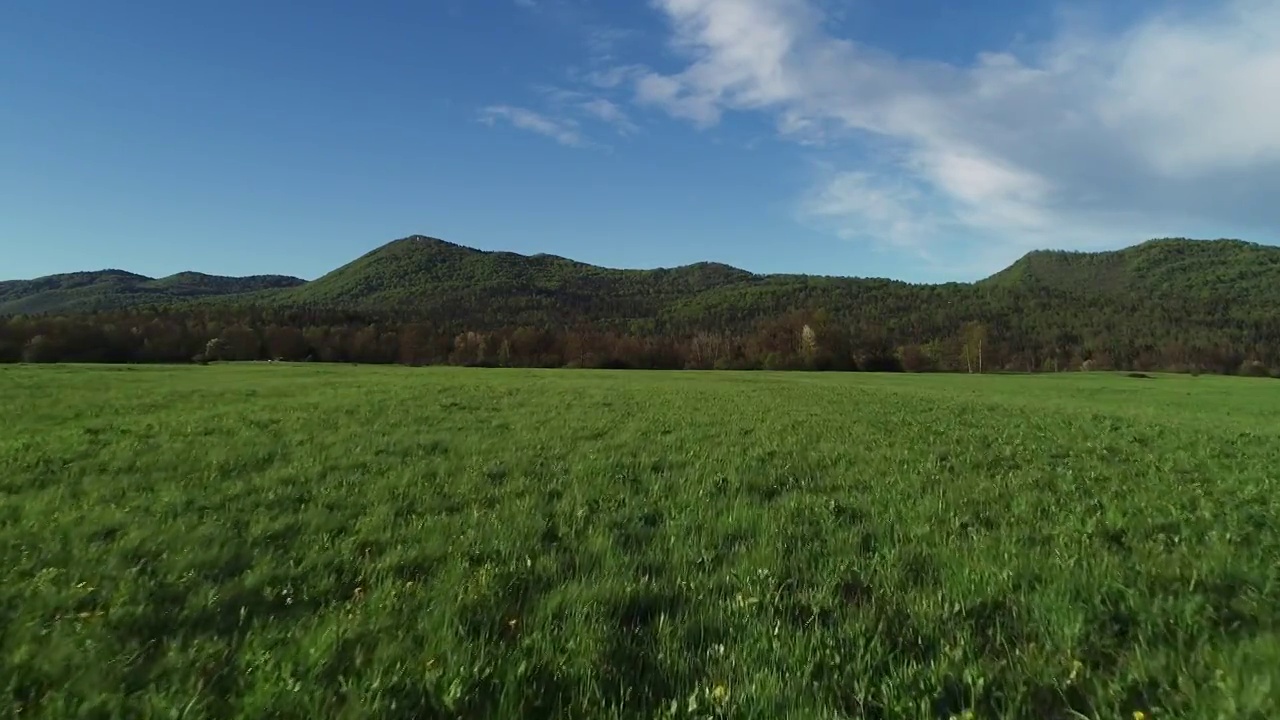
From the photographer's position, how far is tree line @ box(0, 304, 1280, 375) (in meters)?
88.4

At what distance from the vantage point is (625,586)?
512 cm

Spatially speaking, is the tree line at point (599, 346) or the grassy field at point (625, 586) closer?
the grassy field at point (625, 586)

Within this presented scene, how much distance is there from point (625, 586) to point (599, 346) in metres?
107

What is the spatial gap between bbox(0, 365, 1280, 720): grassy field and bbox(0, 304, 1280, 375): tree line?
89529 mm

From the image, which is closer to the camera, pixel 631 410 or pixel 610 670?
pixel 610 670

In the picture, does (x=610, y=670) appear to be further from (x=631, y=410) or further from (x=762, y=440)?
(x=631, y=410)

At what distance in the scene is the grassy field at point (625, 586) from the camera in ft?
12.0

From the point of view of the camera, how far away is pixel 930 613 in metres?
4.70

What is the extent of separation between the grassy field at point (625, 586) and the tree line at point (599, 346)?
89.5 m

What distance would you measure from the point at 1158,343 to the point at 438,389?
524 feet

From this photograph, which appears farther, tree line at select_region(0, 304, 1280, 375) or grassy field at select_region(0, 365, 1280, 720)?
tree line at select_region(0, 304, 1280, 375)

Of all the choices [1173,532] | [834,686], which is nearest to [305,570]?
[834,686]

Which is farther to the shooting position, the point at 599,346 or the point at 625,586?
the point at 599,346

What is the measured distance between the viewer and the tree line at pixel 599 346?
3479 inches
